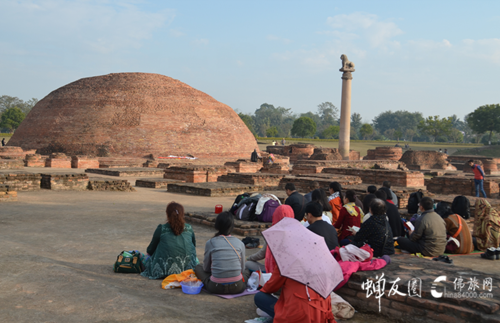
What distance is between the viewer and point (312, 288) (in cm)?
226

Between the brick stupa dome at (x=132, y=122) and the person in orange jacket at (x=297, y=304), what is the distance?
21338 mm

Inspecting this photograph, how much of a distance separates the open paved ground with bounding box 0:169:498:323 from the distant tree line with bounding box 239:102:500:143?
154 feet

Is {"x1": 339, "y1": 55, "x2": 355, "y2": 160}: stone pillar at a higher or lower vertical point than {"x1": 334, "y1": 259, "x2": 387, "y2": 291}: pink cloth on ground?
higher

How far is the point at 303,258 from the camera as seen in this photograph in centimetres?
230

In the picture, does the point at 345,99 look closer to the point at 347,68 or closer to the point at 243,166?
the point at 347,68

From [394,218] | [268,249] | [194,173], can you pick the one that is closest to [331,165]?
[194,173]

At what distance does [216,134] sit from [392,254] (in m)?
22.7

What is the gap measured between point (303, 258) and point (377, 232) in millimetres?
1511

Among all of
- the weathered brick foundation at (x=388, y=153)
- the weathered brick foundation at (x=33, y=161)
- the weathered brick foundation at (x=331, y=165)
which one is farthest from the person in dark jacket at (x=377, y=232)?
the weathered brick foundation at (x=388, y=153)

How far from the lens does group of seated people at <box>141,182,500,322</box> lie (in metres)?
2.96

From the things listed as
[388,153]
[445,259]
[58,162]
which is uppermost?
[388,153]

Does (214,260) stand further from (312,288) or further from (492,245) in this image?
(492,245)

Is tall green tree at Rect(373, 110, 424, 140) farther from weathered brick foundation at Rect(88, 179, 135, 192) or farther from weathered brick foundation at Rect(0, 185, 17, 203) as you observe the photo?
weathered brick foundation at Rect(0, 185, 17, 203)

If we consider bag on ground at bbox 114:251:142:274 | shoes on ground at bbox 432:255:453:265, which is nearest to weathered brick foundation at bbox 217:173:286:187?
shoes on ground at bbox 432:255:453:265
